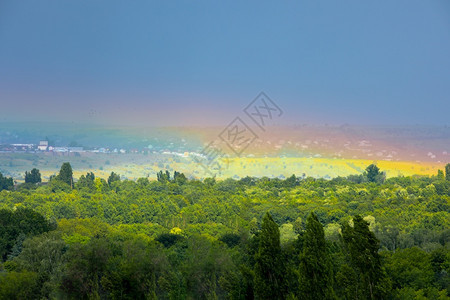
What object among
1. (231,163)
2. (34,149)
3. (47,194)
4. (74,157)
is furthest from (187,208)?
(34,149)

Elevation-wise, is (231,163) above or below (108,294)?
above

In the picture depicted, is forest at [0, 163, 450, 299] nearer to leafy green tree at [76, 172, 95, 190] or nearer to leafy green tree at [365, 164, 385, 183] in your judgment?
leafy green tree at [76, 172, 95, 190]

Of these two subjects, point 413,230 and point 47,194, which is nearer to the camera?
point 413,230

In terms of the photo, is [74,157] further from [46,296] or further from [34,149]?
[46,296]

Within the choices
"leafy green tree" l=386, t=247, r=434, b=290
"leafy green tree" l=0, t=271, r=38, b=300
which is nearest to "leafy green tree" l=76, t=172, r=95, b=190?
"leafy green tree" l=0, t=271, r=38, b=300

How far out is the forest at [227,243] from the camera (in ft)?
78.8

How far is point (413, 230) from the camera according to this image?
1767 inches

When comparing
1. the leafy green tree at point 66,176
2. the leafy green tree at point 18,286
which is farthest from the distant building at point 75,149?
the leafy green tree at point 18,286

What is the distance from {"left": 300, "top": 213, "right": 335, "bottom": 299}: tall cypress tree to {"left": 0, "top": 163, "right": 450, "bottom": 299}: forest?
0.14ft

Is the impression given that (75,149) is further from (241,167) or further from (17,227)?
(17,227)

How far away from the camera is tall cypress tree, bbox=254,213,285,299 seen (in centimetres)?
2466

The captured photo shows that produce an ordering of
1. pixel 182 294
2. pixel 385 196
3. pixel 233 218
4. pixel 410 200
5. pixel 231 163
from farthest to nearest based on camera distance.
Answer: pixel 231 163, pixel 385 196, pixel 410 200, pixel 233 218, pixel 182 294

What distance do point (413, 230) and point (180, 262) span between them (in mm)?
22402

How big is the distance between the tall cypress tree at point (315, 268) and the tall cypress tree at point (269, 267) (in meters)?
1.58
